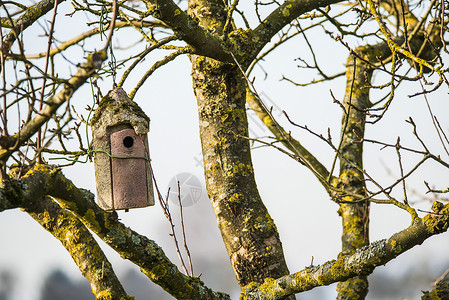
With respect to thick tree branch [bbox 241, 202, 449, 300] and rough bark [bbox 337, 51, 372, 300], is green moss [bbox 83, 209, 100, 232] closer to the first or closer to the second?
thick tree branch [bbox 241, 202, 449, 300]

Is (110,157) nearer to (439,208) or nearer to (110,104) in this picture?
(110,104)

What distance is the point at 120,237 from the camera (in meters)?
2.66

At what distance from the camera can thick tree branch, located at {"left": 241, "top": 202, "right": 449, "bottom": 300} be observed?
2.45 meters

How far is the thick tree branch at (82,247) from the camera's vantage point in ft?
9.80

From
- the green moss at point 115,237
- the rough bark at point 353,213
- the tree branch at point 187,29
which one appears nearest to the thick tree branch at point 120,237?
the green moss at point 115,237

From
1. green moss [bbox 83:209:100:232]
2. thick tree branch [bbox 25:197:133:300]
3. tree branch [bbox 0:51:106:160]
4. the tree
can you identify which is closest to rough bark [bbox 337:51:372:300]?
the tree

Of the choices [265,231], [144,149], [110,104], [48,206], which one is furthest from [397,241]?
[48,206]

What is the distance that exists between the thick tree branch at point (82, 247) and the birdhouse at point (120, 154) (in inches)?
11.0

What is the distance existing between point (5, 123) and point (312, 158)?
3285mm

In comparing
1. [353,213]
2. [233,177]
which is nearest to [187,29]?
[233,177]

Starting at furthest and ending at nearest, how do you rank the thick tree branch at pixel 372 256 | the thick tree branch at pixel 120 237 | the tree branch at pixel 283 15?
the tree branch at pixel 283 15 → the thick tree branch at pixel 372 256 → the thick tree branch at pixel 120 237

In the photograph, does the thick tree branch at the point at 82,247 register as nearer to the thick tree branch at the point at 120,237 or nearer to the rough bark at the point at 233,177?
the thick tree branch at the point at 120,237

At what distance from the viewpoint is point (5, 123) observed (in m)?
1.99

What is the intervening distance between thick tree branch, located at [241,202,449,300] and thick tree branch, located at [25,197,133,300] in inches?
40.1
